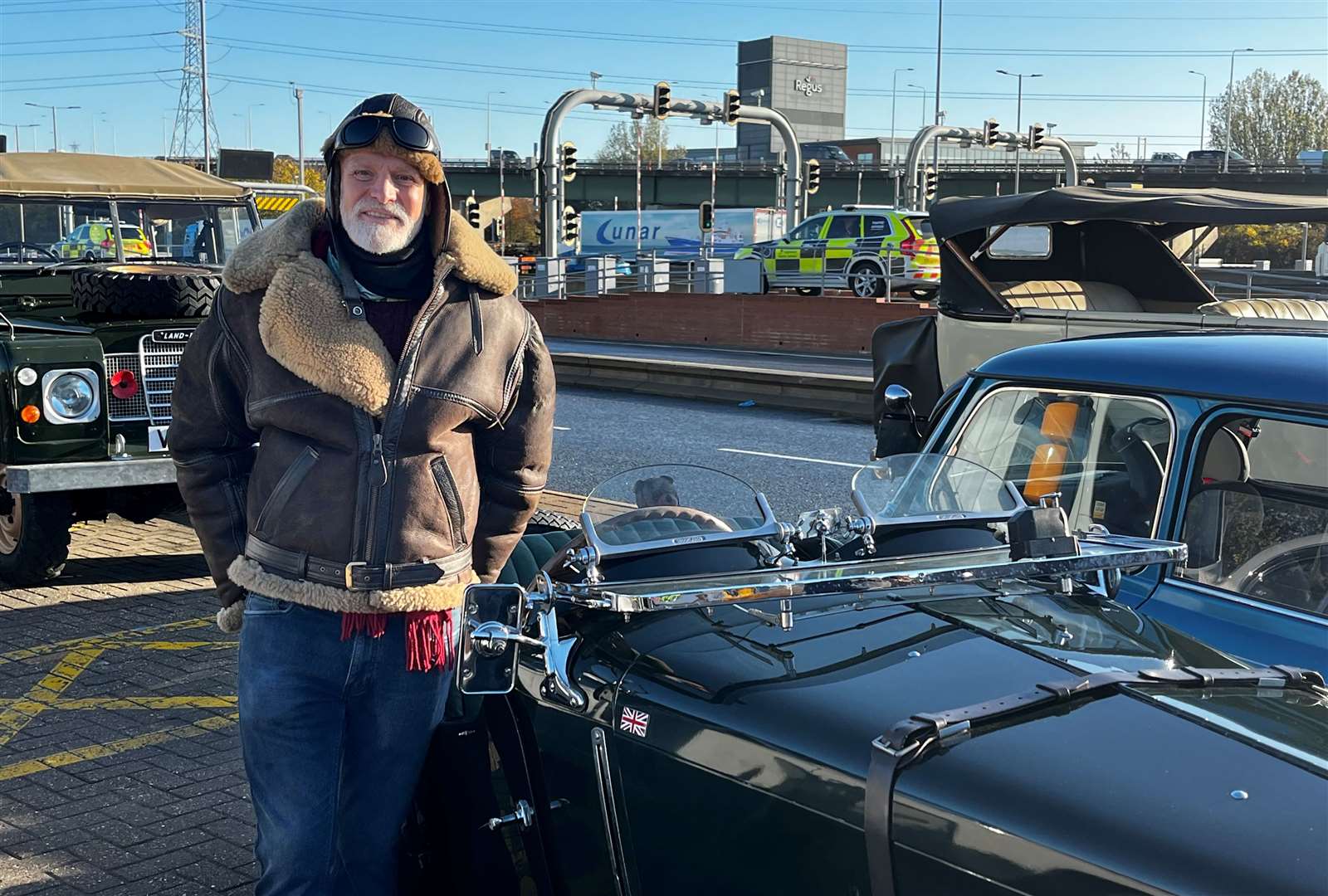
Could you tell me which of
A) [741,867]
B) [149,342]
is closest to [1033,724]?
[741,867]

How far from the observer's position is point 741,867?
7.19ft

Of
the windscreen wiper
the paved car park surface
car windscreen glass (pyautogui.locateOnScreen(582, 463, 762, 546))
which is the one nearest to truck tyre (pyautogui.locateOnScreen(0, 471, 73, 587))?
the paved car park surface

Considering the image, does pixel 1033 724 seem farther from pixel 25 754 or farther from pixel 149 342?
pixel 149 342

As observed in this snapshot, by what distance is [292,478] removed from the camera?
2.71 metres

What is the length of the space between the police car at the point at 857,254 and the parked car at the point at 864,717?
78.9 ft

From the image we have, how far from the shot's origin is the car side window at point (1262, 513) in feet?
11.2

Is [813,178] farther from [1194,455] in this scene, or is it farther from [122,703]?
[1194,455]

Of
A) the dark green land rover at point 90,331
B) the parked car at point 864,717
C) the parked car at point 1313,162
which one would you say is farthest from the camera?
the parked car at point 1313,162

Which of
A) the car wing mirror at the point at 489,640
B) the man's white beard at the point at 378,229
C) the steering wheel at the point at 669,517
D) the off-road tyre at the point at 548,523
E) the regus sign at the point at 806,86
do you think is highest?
the regus sign at the point at 806,86

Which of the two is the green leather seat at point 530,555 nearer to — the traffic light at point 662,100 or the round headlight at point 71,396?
the round headlight at point 71,396

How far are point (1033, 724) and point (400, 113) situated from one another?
174cm

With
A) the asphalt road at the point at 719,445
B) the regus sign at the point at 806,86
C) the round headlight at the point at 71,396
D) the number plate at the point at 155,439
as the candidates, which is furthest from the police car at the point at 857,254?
the regus sign at the point at 806,86

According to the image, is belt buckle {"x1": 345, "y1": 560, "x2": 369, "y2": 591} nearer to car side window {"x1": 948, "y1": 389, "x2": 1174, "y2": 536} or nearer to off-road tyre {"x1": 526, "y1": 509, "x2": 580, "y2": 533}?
off-road tyre {"x1": 526, "y1": 509, "x2": 580, "y2": 533}

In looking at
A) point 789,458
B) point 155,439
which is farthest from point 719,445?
point 155,439
